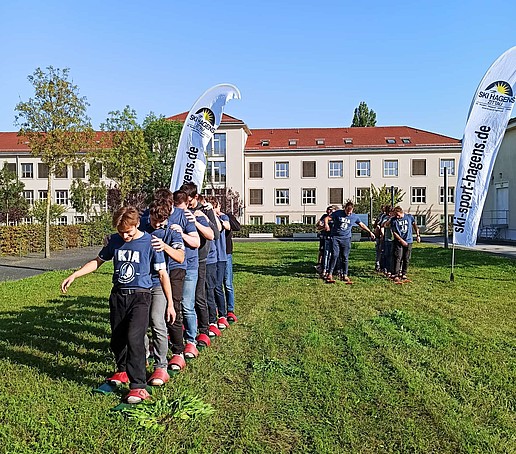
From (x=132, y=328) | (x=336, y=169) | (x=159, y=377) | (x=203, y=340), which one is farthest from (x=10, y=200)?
(x=132, y=328)

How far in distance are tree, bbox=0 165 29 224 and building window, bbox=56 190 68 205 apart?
10.3m

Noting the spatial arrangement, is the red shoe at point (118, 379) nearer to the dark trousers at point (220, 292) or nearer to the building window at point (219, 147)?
the dark trousers at point (220, 292)

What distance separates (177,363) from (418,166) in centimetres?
6227

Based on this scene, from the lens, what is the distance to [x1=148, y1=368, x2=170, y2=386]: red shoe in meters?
5.43

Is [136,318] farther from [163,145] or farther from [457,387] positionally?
[163,145]

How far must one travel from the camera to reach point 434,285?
13344 mm

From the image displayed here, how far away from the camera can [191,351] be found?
6.57 m

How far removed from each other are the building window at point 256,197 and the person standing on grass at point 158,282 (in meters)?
60.1

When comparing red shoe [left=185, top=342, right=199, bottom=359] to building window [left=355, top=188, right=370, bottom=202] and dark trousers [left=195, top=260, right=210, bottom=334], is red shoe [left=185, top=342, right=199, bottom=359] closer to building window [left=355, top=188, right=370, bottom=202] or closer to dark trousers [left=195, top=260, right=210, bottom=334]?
dark trousers [left=195, top=260, right=210, bottom=334]

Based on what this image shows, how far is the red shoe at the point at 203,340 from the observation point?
716 cm

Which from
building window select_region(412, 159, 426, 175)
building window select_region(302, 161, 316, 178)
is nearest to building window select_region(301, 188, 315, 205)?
building window select_region(302, 161, 316, 178)

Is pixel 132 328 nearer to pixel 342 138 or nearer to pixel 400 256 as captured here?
pixel 400 256

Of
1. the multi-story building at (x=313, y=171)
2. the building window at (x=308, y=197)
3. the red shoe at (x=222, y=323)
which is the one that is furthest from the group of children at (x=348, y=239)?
the building window at (x=308, y=197)

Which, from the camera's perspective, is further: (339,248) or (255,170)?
(255,170)
